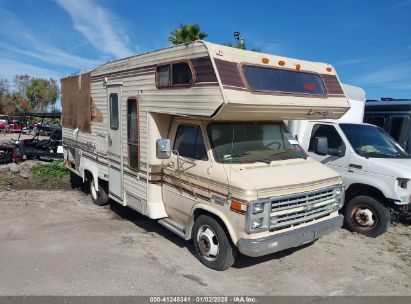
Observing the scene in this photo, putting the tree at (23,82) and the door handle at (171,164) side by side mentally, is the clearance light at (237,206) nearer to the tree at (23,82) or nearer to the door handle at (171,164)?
the door handle at (171,164)

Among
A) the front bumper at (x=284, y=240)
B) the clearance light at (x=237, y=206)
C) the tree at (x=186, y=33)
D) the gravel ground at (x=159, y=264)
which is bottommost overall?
the gravel ground at (x=159, y=264)

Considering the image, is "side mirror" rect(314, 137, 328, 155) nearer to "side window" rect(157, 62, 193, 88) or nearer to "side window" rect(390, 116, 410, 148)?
"side window" rect(157, 62, 193, 88)

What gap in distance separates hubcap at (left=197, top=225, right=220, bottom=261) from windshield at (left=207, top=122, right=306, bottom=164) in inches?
39.0

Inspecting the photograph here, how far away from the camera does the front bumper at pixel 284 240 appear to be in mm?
4637

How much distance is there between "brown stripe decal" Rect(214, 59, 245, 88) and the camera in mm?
4691

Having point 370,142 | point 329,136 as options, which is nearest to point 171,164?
point 329,136

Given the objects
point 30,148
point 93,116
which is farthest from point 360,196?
point 30,148

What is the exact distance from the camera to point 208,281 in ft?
16.3

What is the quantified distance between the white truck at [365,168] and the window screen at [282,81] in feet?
4.56

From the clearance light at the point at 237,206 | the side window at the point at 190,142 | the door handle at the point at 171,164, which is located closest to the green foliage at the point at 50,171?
the door handle at the point at 171,164

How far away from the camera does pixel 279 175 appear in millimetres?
5129

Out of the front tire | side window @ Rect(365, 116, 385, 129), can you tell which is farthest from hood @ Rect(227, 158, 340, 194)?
side window @ Rect(365, 116, 385, 129)

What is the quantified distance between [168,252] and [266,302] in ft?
6.30

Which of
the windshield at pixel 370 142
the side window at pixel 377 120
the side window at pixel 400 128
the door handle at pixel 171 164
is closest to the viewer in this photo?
the door handle at pixel 171 164
